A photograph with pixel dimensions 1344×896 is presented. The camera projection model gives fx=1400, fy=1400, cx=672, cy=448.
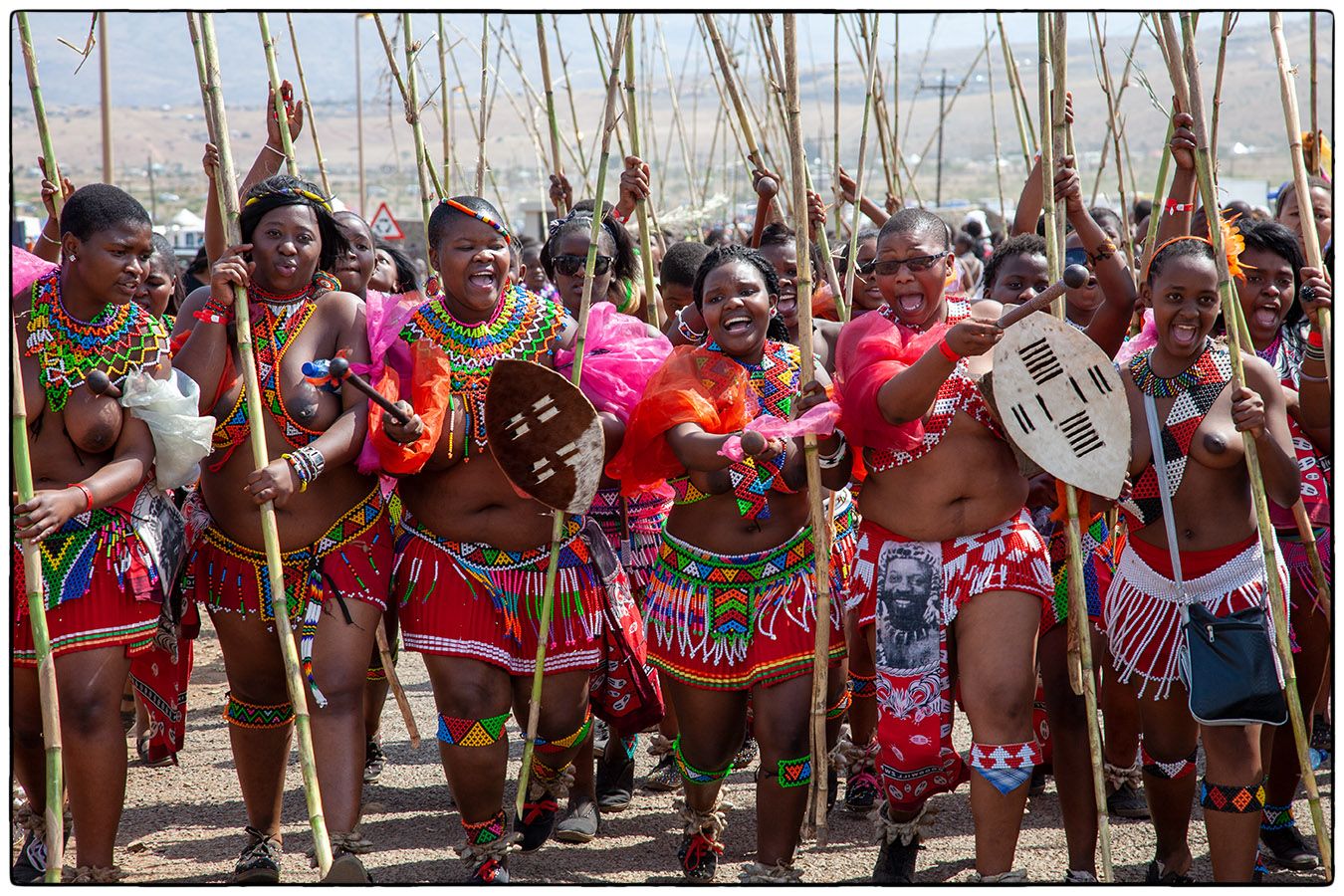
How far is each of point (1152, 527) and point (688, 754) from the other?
1316 millimetres

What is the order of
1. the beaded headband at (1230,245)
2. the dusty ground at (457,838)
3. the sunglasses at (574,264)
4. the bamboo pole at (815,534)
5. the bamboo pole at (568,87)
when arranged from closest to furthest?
1. the bamboo pole at (815,534)
2. the beaded headband at (1230,245)
3. the dusty ground at (457,838)
4. the sunglasses at (574,264)
5. the bamboo pole at (568,87)

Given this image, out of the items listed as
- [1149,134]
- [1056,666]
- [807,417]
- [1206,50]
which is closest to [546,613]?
[807,417]

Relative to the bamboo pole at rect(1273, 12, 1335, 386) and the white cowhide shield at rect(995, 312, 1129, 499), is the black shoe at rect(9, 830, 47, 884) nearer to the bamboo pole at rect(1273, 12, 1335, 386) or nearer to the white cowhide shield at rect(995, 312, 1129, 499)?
the white cowhide shield at rect(995, 312, 1129, 499)

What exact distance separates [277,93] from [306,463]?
1.01 meters

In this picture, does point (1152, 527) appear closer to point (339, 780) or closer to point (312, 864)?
point (339, 780)

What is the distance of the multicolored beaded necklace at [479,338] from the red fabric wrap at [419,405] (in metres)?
0.04

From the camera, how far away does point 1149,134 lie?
221 feet

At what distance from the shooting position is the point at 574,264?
490 cm

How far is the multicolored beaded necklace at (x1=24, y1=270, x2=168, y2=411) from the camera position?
11.0 feet

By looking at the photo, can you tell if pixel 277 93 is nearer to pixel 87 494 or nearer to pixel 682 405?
pixel 87 494

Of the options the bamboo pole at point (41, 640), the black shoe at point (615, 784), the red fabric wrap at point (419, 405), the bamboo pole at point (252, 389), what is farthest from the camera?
the black shoe at point (615, 784)

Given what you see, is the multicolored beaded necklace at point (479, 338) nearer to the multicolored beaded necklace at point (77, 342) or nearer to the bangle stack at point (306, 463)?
the bangle stack at point (306, 463)

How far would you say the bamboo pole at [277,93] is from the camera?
3.49 metres

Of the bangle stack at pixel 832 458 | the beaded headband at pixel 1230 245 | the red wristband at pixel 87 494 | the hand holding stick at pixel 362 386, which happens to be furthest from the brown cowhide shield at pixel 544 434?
the beaded headband at pixel 1230 245
